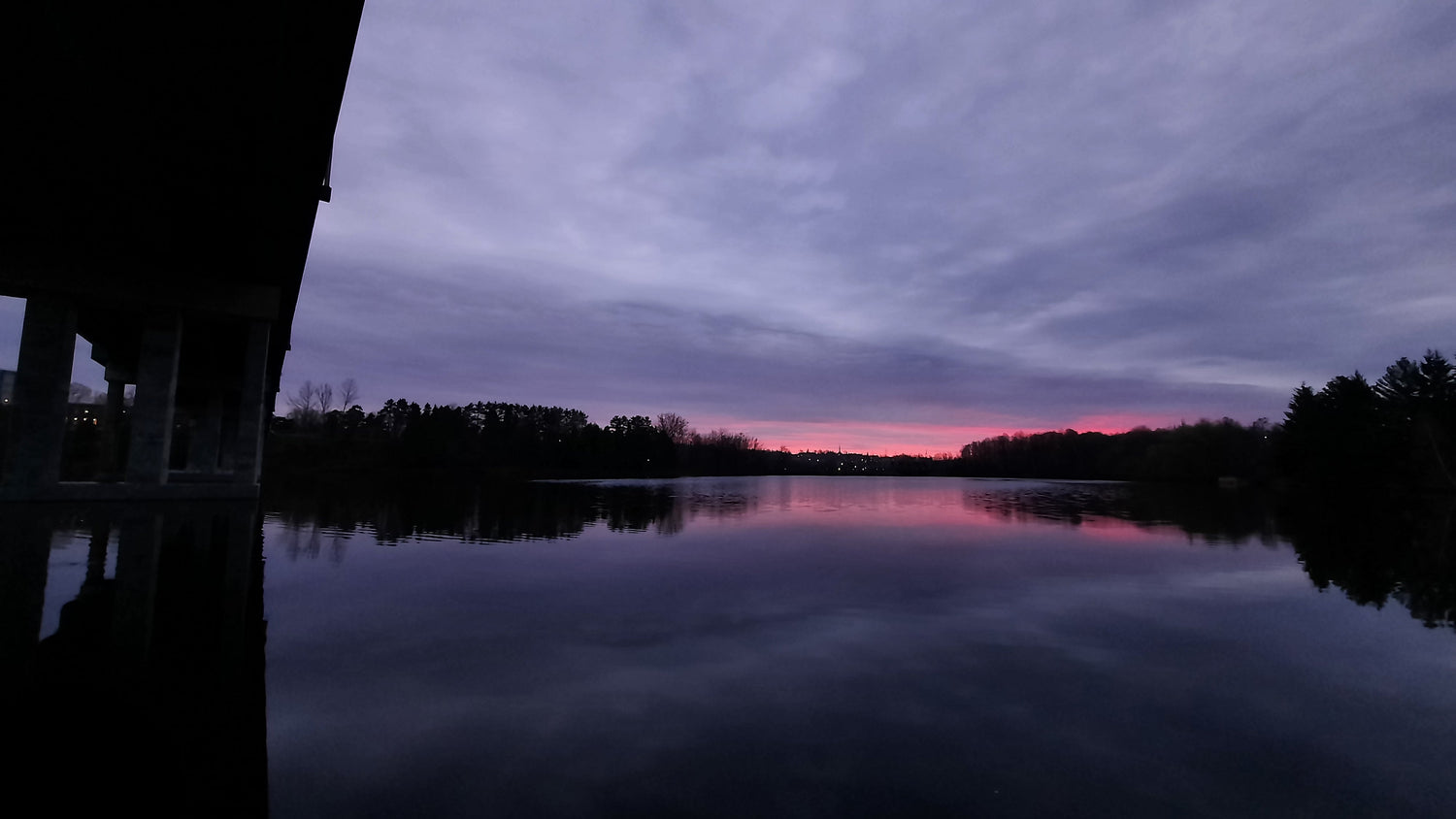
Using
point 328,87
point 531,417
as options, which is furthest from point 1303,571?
point 531,417

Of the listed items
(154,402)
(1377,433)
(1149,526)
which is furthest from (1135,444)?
(154,402)

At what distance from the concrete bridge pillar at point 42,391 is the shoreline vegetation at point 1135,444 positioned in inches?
2664

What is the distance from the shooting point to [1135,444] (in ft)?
607

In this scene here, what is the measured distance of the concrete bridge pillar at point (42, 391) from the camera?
28875 millimetres

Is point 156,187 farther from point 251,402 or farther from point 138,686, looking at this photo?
point 138,686

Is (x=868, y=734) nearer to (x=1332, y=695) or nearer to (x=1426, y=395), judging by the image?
(x=1332, y=695)

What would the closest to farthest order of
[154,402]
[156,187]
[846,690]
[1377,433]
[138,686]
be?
[138,686]
[846,690]
[156,187]
[154,402]
[1377,433]

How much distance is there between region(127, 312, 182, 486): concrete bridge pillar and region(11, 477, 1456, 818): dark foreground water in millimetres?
17518

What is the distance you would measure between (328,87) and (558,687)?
47.2ft

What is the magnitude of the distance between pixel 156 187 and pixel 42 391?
50.0 ft

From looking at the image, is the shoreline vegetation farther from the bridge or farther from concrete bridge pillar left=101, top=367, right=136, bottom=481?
the bridge

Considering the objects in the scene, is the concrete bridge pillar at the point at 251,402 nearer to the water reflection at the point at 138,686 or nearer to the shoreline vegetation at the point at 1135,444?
the water reflection at the point at 138,686

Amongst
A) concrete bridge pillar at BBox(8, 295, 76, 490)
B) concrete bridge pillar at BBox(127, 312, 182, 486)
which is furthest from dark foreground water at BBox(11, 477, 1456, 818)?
concrete bridge pillar at BBox(127, 312, 182, 486)

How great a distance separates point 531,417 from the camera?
178 m
